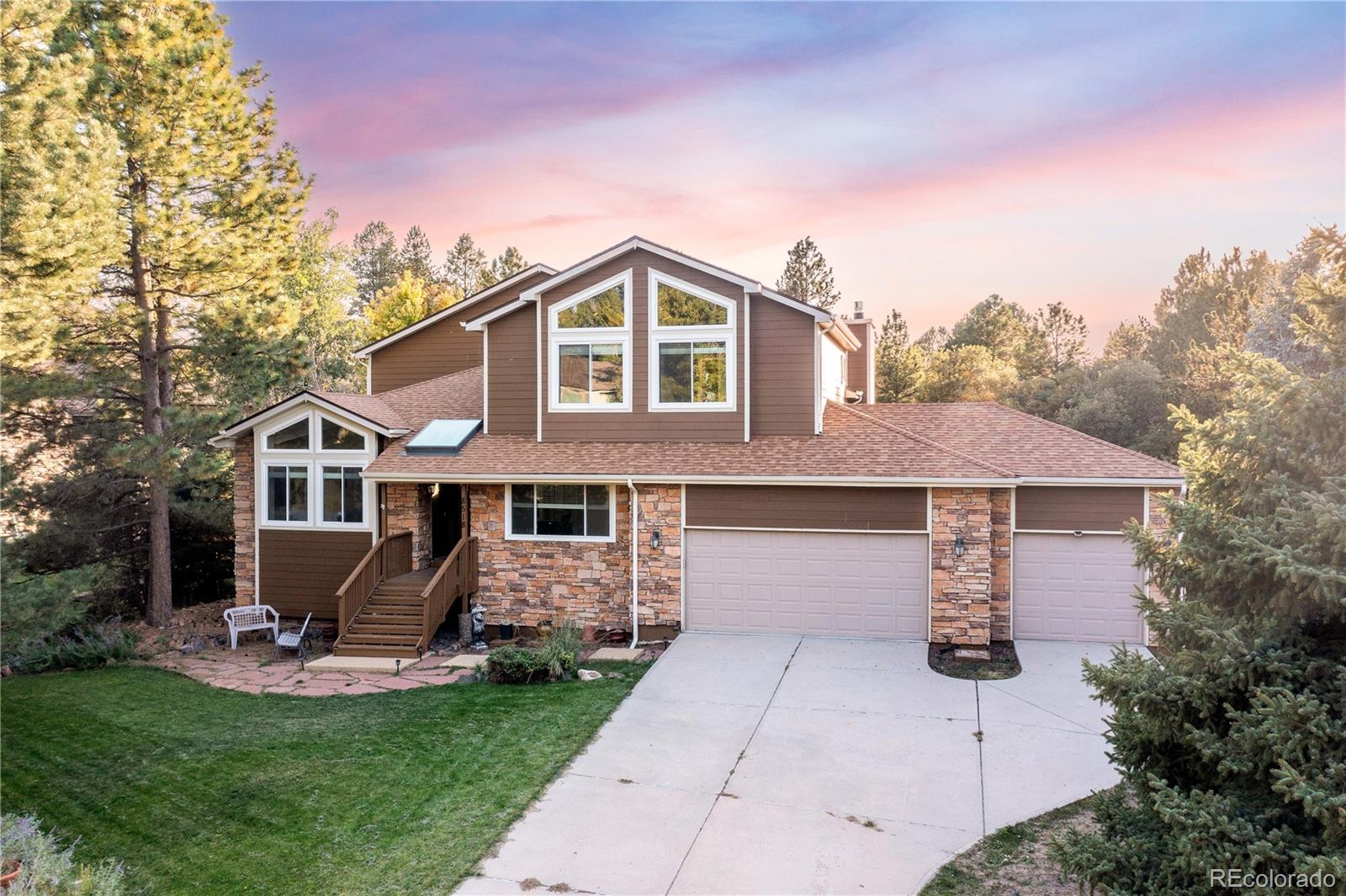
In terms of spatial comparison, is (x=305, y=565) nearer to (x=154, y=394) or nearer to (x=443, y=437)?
(x=443, y=437)

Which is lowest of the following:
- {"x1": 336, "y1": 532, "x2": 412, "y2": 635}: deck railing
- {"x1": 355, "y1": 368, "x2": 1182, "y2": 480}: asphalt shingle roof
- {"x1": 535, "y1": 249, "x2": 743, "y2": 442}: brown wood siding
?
{"x1": 336, "y1": 532, "x2": 412, "y2": 635}: deck railing

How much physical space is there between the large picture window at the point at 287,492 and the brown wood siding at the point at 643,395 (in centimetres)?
516

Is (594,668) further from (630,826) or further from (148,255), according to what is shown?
(148,255)

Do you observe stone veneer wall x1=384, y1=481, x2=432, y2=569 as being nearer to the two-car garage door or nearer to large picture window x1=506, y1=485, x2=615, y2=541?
large picture window x1=506, y1=485, x2=615, y2=541

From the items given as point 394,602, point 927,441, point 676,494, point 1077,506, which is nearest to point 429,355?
point 394,602

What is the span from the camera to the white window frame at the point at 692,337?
1367 centimetres

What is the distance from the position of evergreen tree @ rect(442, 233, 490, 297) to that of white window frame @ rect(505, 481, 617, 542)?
3969 centimetres

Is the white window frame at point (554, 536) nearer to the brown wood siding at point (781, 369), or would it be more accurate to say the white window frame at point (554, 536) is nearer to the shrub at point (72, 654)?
the brown wood siding at point (781, 369)

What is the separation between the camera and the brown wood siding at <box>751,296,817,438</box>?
13.7 metres

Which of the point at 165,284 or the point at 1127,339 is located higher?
the point at 1127,339

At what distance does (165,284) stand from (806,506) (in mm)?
13458

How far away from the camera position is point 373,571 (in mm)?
13445

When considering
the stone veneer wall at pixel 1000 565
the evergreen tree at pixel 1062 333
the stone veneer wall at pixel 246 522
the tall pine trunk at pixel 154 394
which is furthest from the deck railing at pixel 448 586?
the evergreen tree at pixel 1062 333

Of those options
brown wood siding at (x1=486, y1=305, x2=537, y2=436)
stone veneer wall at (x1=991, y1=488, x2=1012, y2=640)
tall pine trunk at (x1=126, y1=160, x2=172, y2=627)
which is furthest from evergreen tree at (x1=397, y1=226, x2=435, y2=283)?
stone veneer wall at (x1=991, y1=488, x2=1012, y2=640)
